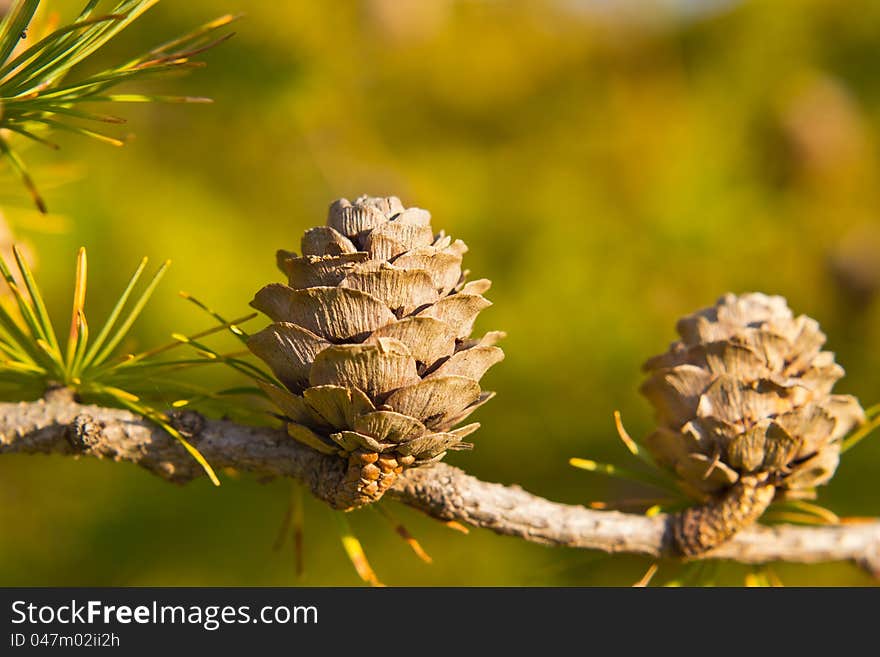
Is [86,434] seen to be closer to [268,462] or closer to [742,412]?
[268,462]

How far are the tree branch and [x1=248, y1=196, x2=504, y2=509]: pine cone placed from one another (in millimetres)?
35

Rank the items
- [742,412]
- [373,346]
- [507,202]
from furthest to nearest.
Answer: [507,202]
[742,412]
[373,346]

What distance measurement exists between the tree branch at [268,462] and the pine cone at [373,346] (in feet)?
0.11

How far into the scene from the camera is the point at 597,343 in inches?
49.1

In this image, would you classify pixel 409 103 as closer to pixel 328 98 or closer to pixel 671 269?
pixel 328 98

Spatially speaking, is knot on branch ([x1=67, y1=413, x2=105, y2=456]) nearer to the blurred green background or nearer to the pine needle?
the pine needle

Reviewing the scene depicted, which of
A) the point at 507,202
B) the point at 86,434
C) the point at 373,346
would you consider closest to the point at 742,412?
the point at 373,346

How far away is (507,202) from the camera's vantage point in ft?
4.38

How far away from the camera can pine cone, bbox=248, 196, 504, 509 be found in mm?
376

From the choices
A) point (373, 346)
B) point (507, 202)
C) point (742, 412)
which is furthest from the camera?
point (507, 202)

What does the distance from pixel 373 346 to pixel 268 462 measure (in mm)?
112

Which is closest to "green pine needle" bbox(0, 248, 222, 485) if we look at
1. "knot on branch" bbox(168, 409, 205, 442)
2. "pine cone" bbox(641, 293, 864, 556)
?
"knot on branch" bbox(168, 409, 205, 442)

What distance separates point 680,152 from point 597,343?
39cm
